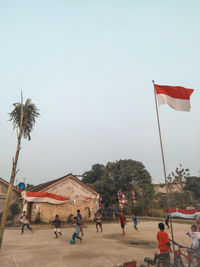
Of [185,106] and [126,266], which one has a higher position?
[185,106]

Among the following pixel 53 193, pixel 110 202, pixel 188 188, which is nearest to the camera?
pixel 53 193

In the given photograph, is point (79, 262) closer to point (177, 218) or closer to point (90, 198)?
point (90, 198)

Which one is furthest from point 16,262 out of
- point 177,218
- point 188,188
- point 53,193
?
point 188,188

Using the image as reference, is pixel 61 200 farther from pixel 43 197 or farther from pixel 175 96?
pixel 175 96

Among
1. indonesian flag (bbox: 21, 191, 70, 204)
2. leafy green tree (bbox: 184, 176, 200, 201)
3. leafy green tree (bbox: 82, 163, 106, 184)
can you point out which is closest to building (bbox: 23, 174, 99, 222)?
indonesian flag (bbox: 21, 191, 70, 204)

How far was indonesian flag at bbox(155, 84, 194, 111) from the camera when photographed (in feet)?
31.9

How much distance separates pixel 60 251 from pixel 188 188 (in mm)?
56957

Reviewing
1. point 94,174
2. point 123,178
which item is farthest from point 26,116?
point 94,174

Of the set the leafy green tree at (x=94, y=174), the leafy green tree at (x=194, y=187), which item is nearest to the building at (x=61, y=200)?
the leafy green tree at (x=94, y=174)

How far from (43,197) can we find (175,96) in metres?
20.2

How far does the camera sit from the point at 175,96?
9852mm

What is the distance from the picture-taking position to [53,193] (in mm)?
26375

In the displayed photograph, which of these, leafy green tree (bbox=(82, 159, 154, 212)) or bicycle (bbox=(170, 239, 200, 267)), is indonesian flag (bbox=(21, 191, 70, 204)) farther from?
bicycle (bbox=(170, 239, 200, 267))

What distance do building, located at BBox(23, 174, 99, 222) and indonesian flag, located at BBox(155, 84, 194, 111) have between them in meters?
19.6
